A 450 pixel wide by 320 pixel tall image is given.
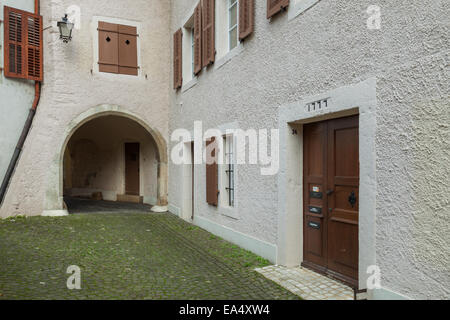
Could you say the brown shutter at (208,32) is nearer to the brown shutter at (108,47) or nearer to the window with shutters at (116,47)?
the window with shutters at (116,47)

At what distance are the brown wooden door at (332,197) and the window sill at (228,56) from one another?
6.74 feet

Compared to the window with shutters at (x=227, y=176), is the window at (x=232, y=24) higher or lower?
higher

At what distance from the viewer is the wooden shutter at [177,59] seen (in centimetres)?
907

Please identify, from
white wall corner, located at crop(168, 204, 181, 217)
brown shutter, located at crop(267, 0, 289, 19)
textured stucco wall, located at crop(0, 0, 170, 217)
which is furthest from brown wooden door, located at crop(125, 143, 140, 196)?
brown shutter, located at crop(267, 0, 289, 19)

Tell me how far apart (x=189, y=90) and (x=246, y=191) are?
376 cm

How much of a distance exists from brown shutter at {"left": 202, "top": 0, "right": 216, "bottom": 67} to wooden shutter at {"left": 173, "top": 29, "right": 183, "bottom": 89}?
1845mm

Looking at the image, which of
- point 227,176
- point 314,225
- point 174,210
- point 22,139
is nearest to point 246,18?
point 227,176

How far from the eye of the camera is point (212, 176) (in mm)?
6809

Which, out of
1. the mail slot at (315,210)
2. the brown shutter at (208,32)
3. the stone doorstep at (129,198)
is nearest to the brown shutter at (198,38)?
the brown shutter at (208,32)

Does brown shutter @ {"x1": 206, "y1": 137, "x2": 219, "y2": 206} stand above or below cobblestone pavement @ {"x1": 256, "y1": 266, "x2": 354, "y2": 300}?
above

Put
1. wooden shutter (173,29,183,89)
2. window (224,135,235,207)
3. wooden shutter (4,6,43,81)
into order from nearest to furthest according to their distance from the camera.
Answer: window (224,135,235,207) < wooden shutter (4,6,43,81) < wooden shutter (173,29,183,89)

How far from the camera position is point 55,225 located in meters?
7.63

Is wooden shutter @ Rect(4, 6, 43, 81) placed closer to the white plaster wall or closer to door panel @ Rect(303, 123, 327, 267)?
the white plaster wall

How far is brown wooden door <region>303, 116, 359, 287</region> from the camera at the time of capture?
382 cm
